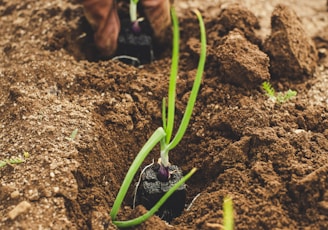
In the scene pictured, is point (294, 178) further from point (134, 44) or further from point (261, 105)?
point (134, 44)

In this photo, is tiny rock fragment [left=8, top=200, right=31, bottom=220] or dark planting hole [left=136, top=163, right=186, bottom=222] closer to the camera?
tiny rock fragment [left=8, top=200, right=31, bottom=220]

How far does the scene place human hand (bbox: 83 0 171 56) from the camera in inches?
80.7

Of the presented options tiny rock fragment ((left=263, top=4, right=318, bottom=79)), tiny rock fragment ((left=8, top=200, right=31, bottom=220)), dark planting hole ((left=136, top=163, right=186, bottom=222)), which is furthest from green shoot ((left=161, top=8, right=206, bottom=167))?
tiny rock fragment ((left=263, top=4, right=318, bottom=79))

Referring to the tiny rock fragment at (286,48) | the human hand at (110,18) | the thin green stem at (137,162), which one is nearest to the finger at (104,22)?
the human hand at (110,18)

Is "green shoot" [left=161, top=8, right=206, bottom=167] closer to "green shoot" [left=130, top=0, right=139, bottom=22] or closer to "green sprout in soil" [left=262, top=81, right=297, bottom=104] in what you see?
"green sprout in soil" [left=262, top=81, right=297, bottom=104]

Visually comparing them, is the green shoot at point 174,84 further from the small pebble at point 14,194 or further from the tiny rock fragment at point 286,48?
the tiny rock fragment at point 286,48

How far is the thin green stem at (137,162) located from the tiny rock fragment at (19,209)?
0.72ft

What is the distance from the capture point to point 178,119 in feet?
6.28

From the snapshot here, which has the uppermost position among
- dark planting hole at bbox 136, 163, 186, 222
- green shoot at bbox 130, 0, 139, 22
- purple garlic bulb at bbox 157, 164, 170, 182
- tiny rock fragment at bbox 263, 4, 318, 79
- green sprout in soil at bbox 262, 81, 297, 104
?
green shoot at bbox 130, 0, 139, 22

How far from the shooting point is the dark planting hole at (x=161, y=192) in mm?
1690

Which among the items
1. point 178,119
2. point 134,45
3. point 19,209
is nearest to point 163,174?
point 178,119

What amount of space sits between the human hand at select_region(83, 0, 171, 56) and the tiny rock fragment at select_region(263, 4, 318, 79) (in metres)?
0.38

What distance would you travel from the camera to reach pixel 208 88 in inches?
76.4

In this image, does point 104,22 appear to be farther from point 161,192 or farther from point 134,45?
point 161,192
